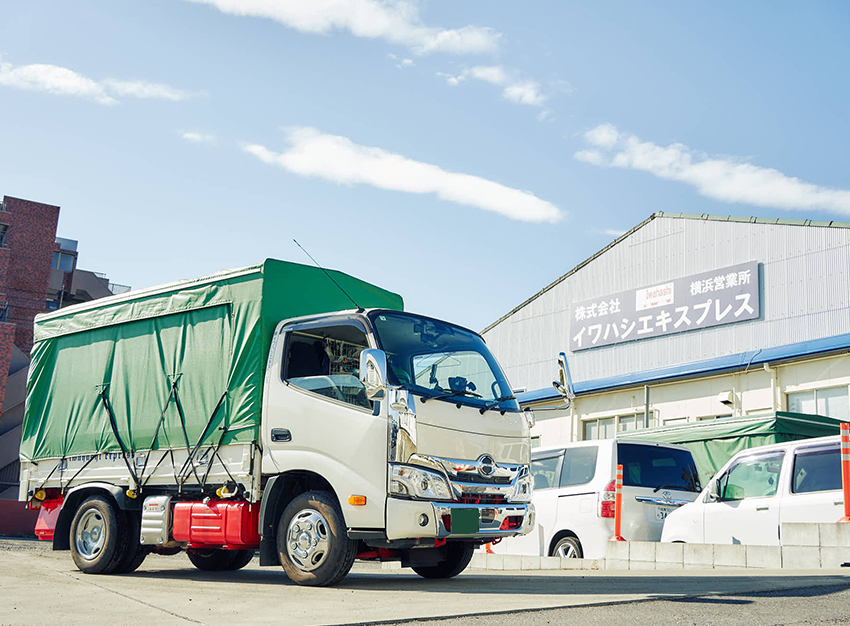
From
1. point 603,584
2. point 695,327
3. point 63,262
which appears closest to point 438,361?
point 603,584

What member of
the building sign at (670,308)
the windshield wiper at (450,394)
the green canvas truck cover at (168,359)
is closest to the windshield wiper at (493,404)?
the windshield wiper at (450,394)

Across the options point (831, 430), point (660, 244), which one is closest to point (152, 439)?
point (831, 430)

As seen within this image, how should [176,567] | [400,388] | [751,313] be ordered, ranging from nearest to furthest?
1. [400,388]
2. [176,567]
3. [751,313]

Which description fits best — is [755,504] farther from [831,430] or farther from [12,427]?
[12,427]

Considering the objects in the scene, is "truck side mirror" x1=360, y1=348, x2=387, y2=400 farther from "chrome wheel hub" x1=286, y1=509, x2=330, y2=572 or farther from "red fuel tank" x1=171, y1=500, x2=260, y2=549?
"red fuel tank" x1=171, y1=500, x2=260, y2=549

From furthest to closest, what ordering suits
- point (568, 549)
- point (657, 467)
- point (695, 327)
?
point (695, 327) → point (568, 549) → point (657, 467)

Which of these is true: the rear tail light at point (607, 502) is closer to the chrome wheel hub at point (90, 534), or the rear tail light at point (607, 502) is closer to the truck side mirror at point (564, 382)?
the truck side mirror at point (564, 382)

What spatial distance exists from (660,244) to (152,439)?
21483mm

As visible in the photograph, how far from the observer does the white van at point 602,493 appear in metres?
12.3

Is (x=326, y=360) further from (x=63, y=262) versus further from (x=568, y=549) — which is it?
(x=63, y=262)

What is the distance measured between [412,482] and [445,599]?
1.01 meters

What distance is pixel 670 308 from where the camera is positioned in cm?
2681

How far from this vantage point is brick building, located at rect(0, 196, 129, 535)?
41.1 m

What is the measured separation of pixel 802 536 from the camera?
1026 cm
